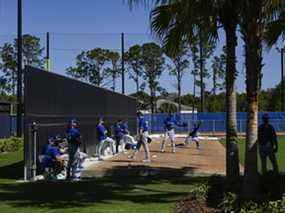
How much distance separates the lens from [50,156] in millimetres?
18672

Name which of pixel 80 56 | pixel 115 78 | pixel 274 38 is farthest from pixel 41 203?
pixel 80 56

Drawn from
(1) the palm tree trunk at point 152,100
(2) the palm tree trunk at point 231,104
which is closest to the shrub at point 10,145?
(2) the palm tree trunk at point 231,104

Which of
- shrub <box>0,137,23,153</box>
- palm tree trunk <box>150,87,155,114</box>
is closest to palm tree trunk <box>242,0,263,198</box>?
shrub <box>0,137,23,153</box>

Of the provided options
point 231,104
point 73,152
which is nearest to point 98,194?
point 231,104

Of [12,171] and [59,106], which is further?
[59,106]

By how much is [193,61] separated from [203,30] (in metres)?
67.6

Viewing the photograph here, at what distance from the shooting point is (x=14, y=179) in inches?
756

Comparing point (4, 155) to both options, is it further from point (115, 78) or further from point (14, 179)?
point (115, 78)

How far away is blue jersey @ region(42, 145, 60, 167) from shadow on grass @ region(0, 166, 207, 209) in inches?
36.7

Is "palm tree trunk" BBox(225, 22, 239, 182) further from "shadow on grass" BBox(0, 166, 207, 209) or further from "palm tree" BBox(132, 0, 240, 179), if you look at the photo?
"shadow on grass" BBox(0, 166, 207, 209)

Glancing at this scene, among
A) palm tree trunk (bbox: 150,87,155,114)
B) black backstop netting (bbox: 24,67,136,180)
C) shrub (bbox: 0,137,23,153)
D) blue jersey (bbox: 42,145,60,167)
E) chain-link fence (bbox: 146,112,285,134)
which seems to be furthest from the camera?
palm tree trunk (bbox: 150,87,155,114)

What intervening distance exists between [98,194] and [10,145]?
62.3ft

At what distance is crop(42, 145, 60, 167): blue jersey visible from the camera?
18.7 m

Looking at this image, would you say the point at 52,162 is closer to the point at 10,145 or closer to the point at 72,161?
the point at 72,161
